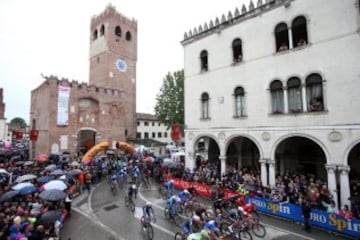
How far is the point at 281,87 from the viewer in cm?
1450

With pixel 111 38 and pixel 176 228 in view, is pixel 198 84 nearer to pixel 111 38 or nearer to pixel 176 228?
pixel 176 228

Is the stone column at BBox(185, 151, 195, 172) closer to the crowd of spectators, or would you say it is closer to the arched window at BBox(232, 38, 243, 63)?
the crowd of spectators

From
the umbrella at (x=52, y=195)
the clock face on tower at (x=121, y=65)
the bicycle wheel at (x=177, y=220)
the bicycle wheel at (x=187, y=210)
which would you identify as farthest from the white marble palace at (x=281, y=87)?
the clock face on tower at (x=121, y=65)

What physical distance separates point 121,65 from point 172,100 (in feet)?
44.7

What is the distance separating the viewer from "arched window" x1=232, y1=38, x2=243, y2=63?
16906 millimetres

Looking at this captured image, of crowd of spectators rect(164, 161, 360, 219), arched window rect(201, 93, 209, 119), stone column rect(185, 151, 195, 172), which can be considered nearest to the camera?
crowd of spectators rect(164, 161, 360, 219)

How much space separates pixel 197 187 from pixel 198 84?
341 inches

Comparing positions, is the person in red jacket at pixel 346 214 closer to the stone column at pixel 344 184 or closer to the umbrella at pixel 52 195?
the stone column at pixel 344 184

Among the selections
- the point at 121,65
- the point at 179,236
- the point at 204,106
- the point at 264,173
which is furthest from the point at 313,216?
the point at 121,65

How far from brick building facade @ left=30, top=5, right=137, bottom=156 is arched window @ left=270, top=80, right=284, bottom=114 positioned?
1025 inches

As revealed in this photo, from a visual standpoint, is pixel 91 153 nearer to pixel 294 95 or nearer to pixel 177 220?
pixel 177 220

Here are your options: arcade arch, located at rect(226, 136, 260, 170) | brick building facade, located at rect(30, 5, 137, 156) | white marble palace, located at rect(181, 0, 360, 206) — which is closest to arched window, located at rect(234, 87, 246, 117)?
white marble palace, located at rect(181, 0, 360, 206)

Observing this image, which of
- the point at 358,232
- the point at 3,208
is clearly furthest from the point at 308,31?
the point at 3,208

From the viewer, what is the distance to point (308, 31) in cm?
1342
